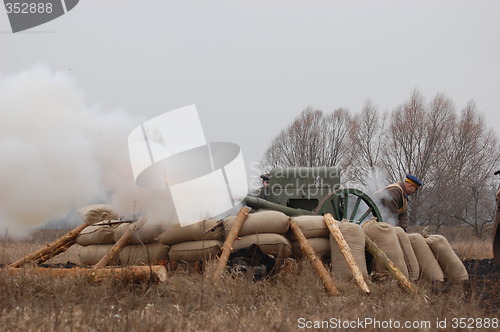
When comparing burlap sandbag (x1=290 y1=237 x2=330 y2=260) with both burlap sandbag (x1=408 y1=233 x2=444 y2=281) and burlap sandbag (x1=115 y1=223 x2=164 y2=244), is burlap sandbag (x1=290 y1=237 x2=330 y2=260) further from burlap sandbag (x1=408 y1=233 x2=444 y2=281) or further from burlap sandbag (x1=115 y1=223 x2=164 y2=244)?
burlap sandbag (x1=115 y1=223 x2=164 y2=244)

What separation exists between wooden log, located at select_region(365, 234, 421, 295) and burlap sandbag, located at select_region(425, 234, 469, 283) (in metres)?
1.10

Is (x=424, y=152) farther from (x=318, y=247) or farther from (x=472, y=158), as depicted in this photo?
(x=318, y=247)

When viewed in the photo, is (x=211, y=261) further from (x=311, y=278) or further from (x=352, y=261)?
(x=352, y=261)

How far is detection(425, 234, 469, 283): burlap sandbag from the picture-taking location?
732 centimetres

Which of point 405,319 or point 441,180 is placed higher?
point 405,319

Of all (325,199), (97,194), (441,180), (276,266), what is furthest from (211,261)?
(441,180)

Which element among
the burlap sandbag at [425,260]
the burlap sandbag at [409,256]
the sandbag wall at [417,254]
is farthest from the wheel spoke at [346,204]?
the burlap sandbag at [409,256]

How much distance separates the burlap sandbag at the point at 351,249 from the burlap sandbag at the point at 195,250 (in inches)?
50.8

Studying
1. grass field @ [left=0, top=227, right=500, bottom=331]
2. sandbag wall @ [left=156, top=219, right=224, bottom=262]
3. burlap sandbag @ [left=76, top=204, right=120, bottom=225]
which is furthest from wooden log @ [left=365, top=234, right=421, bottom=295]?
burlap sandbag @ [left=76, top=204, right=120, bottom=225]

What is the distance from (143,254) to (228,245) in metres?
1.24

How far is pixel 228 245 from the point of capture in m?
6.36

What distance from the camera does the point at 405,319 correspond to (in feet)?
13.5

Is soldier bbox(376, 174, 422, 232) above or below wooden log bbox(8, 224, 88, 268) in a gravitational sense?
below

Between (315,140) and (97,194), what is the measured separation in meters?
23.3
